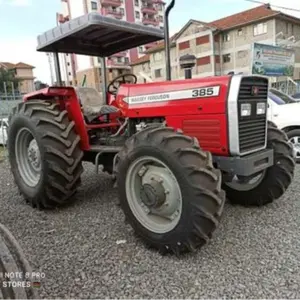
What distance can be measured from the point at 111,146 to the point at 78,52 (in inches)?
58.4

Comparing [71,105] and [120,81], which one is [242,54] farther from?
[71,105]

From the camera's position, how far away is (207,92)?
277cm

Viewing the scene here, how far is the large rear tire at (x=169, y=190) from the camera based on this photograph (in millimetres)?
2348

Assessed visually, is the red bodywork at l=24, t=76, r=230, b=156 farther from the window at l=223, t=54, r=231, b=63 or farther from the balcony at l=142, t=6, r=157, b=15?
the balcony at l=142, t=6, r=157, b=15


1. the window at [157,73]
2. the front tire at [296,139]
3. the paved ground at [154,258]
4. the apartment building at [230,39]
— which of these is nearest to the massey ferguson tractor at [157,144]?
the paved ground at [154,258]

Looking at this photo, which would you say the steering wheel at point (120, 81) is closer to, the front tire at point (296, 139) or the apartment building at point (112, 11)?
the front tire at point (296, 139)

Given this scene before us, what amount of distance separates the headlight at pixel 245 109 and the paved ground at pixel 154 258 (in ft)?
3.53

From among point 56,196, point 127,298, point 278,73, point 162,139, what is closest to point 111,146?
point 56,196

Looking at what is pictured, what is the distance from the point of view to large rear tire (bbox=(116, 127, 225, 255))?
2.35 m

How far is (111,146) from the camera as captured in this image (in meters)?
3.64

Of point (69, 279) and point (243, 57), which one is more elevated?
point (243, 57)

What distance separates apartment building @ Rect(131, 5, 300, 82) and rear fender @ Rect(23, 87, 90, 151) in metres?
25.4

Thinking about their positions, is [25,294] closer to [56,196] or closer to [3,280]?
[3,280]

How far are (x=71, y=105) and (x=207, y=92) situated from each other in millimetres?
1720
